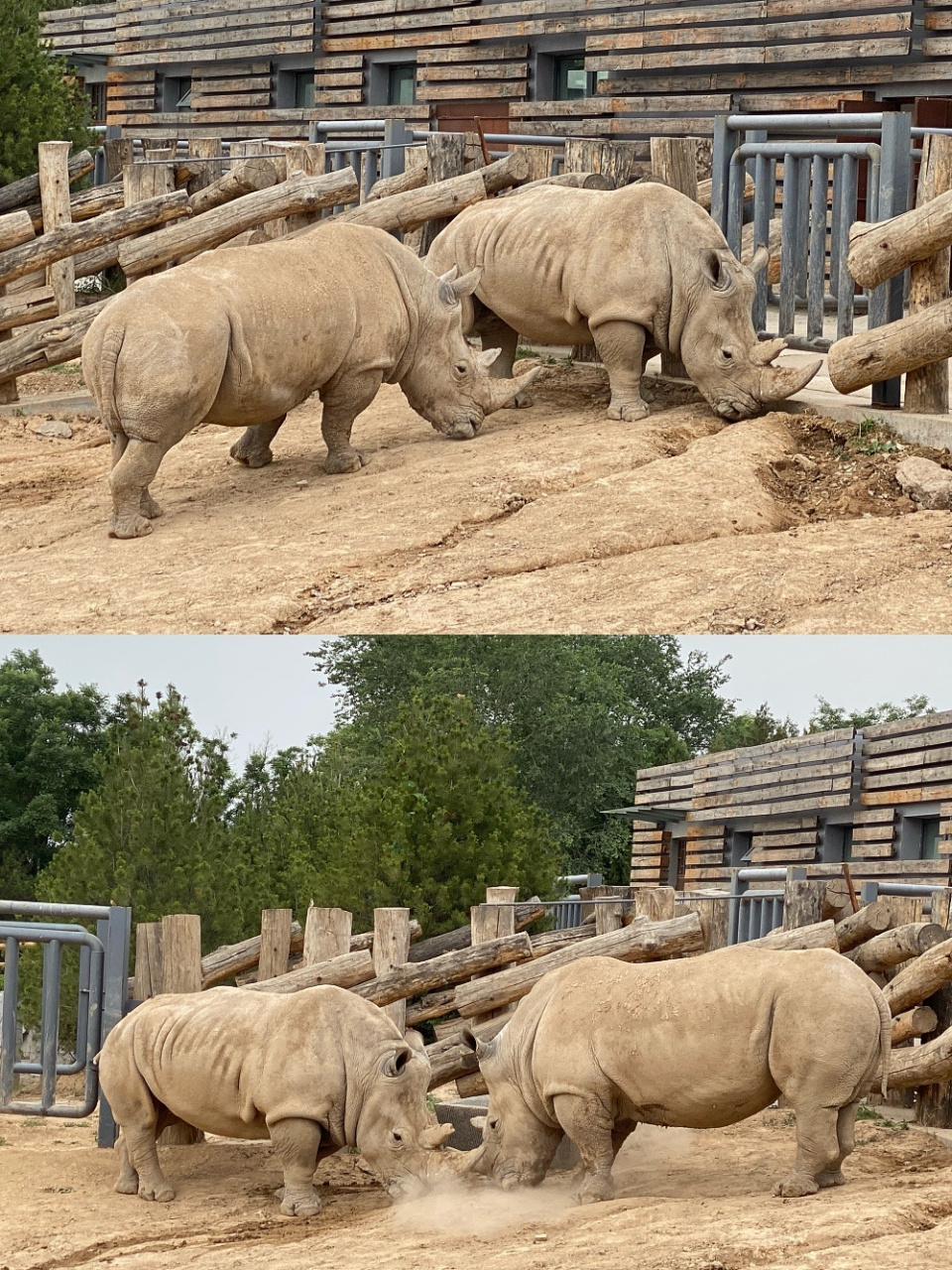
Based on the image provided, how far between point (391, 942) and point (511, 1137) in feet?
6.63

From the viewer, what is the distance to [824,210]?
10.6m

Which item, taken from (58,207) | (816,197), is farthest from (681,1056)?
(58,207)

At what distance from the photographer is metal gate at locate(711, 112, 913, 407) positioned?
32.1 feet

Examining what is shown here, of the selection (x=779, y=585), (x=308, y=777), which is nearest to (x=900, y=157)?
(x=779, y=585)

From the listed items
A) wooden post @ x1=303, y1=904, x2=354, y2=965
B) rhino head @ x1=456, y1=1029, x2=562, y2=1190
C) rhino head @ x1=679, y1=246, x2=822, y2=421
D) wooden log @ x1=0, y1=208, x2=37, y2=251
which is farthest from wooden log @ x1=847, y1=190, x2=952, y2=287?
wooden log @ x1=0, y1=208, x2=37, y2=251

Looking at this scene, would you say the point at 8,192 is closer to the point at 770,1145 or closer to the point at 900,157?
the point at 900,157

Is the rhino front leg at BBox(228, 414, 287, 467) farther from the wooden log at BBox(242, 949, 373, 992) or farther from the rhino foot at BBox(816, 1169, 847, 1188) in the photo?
the rhino foot at BBox(816, 1169, 847, 1188)

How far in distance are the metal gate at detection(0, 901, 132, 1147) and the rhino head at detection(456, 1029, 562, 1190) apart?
2.19 meters

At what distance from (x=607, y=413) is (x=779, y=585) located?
3.48 metres

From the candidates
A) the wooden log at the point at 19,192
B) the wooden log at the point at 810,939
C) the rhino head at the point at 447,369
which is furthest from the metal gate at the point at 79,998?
the wooden log at the point at 19,192

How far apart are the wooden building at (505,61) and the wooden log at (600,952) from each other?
38.2ft

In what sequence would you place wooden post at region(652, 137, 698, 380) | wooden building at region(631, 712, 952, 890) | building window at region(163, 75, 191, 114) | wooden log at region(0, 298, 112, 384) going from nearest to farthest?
wooden post at region(652, 137, 698, 380), wooden log at region(0, 298, 112, 384), wooden building at region(631, 712, 952, 890), building window at region(163, 75, 191, 114)

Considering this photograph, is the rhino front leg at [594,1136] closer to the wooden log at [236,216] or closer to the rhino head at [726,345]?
the rhino head at [726,345]

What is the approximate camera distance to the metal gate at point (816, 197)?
9797mm
